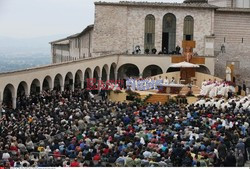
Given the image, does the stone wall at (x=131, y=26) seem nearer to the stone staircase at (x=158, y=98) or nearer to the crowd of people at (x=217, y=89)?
the stone staircase at (x=158, y=98)

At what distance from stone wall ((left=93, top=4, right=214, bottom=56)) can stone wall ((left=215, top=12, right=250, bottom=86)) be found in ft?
6.10

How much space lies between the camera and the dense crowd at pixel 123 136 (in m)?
21.2

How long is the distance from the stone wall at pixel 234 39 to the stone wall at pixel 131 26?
6.10 feet

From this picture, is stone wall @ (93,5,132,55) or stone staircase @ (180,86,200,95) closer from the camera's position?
stone staircase @ (180,86,200,95)

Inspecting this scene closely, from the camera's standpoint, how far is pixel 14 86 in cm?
3819

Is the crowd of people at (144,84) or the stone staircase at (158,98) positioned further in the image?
the crowd of people at (144,84)

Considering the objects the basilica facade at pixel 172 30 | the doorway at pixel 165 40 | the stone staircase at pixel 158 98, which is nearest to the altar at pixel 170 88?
the stone staircase at pixel 158 98

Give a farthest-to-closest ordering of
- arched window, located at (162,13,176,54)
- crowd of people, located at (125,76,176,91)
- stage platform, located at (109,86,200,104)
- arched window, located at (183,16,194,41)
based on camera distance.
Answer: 1. arched window, located at (162,13,176,54)
2. arched window, located at (183,16,194,41)
3. crowd of people, located at (125,76,176,91)
4. stage platform, located at (109,86,200,104)

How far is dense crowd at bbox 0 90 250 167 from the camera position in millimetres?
21203

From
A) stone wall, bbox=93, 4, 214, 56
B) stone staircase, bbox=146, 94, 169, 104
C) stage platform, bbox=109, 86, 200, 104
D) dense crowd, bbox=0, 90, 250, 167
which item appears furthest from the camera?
stone wall, bbox=93, 4, 214, 56

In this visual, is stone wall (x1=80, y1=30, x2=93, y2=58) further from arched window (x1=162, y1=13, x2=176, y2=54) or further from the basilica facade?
arched window (x1=162, y1=13, x2=176, y2=54)

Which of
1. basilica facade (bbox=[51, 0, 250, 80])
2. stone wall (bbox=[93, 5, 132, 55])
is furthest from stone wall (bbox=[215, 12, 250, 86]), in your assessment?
stone wall (bbox=[93, 5, 132, 55])

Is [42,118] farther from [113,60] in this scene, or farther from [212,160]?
[113,60]

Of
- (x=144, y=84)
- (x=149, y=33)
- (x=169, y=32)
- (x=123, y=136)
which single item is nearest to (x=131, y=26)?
(x=149, y=33)
